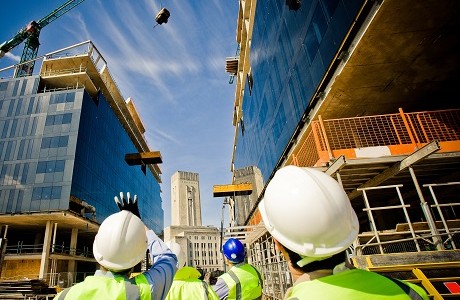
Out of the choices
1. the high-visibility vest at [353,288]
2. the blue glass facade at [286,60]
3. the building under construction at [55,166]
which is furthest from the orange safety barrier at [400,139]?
the building under construction at [55,166]

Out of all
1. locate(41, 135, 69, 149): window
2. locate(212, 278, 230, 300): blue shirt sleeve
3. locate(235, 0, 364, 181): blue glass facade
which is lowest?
locate(212, 278, 230, 300): blue shirt sleeve

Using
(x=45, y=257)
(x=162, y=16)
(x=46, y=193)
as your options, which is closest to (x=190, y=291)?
(x=162, y=16)

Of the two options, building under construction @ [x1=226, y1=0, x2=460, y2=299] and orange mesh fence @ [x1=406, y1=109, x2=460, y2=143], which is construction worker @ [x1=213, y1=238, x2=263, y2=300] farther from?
orange mesh fence @ [x1=406, y1=109, x2=460, y2=143]

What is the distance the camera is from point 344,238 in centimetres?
132

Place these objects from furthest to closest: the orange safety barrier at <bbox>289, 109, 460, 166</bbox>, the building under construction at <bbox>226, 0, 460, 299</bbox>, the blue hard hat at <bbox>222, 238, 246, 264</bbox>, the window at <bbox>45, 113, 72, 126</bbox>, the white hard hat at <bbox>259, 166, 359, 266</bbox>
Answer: the window at <bbox>45, 113, 72, 126</bbox> → the orange safety barrier at <bbox>289, 109, 460, 166</bbox> → the building under construction at <bbox>226, 0, 460, 299</bbox> → the blue hard hat at <bbox>222, 238, 246, 264</bbox> → the white hard hat at <bbox>259, 166, 359, 266</bbox>

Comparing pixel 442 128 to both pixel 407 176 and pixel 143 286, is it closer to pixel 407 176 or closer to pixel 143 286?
pixel 407 176

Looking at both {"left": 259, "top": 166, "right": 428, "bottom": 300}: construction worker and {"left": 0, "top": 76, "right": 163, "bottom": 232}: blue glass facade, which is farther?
{"left": 0, "top": 76, "right": 163, "bottom": 232}: blue glass facade

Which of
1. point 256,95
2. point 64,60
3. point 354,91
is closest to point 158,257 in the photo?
point 354,91

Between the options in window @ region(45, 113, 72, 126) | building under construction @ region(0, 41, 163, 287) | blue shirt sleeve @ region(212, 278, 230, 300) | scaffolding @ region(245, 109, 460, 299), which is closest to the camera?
blue shirt sleeve @ region(212, 278, 230, 300)

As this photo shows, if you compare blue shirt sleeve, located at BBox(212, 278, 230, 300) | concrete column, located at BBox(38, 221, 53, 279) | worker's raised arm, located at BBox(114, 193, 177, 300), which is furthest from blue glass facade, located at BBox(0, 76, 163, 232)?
worker's raised arm, located at BBox(114, 193, 177, 300)

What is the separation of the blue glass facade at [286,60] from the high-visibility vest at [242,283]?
287 inches

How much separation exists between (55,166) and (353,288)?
114 feet

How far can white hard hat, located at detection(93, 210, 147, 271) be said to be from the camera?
196cm

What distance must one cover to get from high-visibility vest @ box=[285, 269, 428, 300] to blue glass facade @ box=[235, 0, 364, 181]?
8.00m
